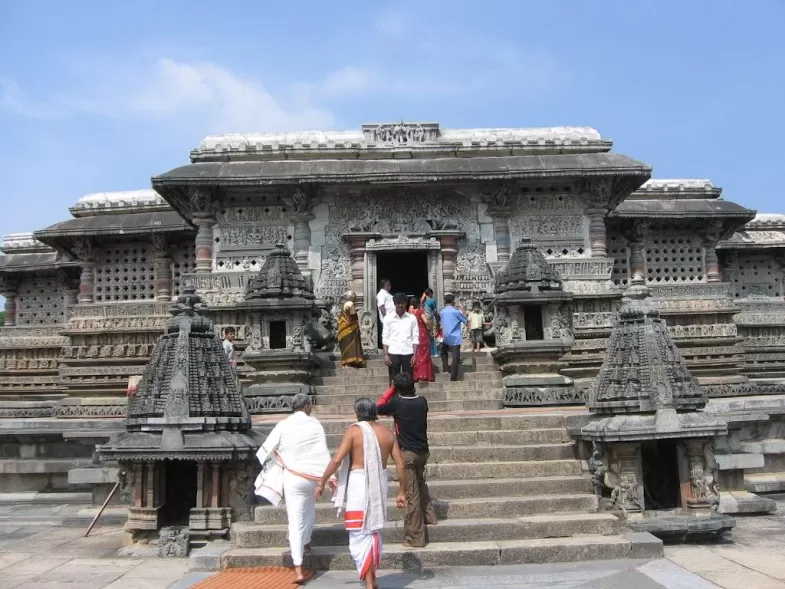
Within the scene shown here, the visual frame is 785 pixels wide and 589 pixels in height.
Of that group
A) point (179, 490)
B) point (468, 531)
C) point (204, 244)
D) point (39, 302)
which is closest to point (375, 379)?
point (179, 490)

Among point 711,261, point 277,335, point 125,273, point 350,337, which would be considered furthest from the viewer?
point 125,273

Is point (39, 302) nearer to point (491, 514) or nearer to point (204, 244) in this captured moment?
point (204, 244)

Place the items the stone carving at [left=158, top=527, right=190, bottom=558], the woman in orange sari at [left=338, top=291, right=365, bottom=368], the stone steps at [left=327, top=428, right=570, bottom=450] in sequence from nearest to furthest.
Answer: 1. the stone carving at [left=158, top=527, right=190, bottom=558]
2. the stone steps at [left=327, top=428, right=570, bottom=450]
3. the woman in orange sari at [left=338, top=291, right=365, bottom=368]

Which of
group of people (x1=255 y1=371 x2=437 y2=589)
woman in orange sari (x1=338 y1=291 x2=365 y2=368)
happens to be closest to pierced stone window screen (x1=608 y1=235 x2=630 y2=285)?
woman in orange sari (x1=338 y1=291 x2=365 y2=368)

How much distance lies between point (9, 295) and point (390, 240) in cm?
1253

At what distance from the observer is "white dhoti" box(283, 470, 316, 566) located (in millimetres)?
5785

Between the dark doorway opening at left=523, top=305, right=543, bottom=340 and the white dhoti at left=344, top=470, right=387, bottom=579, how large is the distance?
694 cm

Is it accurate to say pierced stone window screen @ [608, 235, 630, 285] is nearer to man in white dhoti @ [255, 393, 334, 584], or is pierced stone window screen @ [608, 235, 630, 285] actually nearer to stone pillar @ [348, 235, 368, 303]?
stone pillar @ [348, 235, 368, 303]

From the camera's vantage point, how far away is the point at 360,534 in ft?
17.7

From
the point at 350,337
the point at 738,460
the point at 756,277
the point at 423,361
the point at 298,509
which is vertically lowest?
the point at 738,460

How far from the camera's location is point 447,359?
41.8 feet

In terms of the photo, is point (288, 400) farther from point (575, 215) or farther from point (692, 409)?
point (575, 215)

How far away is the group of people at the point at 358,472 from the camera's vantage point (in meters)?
5.43

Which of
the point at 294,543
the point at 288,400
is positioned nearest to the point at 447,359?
the point at 288,400
